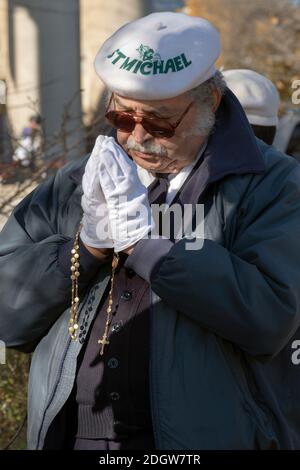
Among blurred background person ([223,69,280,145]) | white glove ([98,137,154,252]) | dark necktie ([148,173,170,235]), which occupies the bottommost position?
blurred background person ([223,69,280,145])

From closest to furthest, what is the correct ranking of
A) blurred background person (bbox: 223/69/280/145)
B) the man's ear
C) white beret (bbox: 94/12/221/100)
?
white beret (bbox: 94/12/221/100) < the man's ear < blurred background person (bbox: 223/69/280/145)

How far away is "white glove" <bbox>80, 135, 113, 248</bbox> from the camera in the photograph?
203 centimetres

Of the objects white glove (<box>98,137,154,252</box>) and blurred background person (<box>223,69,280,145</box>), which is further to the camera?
blurred background person (<box>223,69,280,145</box>)

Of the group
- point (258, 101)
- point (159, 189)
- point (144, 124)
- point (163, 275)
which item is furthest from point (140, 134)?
point (258, 101)

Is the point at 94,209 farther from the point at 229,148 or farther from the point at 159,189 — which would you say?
A: the point at 229,148

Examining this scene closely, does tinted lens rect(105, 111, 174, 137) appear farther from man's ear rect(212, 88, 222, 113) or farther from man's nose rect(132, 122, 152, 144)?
man's ear rect(212, 88, 222, 113)

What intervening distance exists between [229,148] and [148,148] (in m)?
0.22

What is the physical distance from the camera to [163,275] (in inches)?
78.7

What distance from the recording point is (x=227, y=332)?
1.99 m

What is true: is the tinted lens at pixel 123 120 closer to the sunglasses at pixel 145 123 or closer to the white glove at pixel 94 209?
the sunglasses at pixel 145 123

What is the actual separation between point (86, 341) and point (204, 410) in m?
0.37

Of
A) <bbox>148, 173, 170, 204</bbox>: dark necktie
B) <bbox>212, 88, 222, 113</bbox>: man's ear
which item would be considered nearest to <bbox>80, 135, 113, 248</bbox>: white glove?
<bbox>148, 173, 170, 204</bbox>: dark necktie

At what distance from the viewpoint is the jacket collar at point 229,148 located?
216 centimetres
